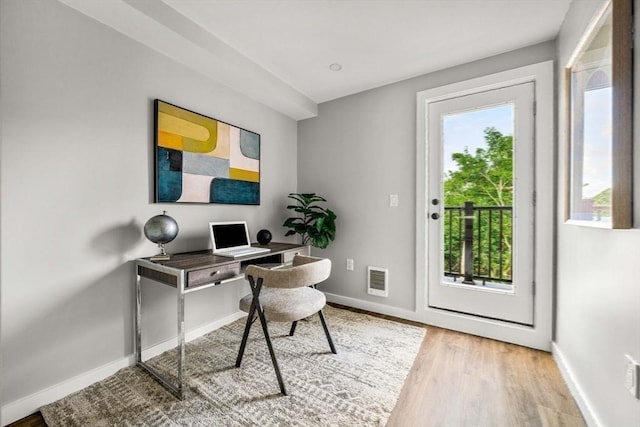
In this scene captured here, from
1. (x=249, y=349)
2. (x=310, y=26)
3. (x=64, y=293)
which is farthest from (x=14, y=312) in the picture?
(x=310, y=26)

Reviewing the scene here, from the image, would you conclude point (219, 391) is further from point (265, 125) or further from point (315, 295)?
point (265, 125)

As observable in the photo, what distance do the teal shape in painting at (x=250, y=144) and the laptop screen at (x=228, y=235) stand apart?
744mm

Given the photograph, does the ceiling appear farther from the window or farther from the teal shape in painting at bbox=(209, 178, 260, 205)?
the teal shape in painting at bbox=(209, 178, 260, 205)

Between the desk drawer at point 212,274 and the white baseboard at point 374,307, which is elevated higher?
the desk drawer at point 212,274

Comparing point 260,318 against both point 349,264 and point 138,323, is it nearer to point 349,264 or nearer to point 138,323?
point 138,323

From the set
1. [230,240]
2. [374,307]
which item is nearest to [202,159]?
[230,240]

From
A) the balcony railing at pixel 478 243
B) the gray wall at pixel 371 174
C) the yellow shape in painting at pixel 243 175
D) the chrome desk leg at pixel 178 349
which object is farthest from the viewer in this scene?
the gray wall at pixel 371 174

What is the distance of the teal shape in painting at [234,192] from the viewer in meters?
2.31

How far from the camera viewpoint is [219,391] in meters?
1.55

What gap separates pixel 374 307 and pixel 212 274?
1791mm

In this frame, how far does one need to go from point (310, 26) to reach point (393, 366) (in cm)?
243

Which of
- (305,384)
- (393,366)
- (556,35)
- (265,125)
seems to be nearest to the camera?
(305,384)

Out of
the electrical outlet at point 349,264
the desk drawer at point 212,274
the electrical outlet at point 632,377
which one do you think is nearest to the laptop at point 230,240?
the desk drawer at point 212,274

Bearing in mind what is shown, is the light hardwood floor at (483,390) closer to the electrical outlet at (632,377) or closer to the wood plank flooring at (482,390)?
the wood plank flooring at (482,390)
